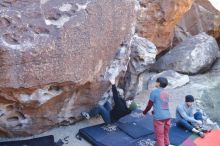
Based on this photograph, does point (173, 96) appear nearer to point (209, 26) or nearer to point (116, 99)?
point (116, 99)

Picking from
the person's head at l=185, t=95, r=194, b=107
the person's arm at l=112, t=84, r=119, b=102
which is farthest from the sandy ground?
the person's head at l=185, t=95, r=194, b=107

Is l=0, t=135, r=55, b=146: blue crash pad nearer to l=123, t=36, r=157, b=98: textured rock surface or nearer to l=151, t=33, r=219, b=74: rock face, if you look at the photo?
l=123, t=36, r=157, b=98: textured rock surface

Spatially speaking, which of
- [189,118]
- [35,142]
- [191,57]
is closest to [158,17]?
[191,57]

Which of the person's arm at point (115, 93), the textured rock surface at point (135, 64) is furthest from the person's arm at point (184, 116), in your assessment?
the textured rock surface at point (135, 64)

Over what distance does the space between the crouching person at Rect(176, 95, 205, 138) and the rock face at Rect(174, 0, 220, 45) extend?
5916 mm

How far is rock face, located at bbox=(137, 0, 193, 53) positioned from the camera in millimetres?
10164

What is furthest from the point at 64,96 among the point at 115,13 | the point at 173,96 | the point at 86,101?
the point at 173,96

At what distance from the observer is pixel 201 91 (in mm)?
9086

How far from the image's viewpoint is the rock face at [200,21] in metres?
12.7

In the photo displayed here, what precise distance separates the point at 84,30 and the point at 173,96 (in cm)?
312

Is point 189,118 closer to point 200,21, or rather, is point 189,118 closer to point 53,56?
point 53,56

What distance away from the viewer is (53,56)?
6.01 meters

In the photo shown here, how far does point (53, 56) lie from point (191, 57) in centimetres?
518

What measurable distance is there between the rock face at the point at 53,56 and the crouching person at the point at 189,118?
1.31 metres
